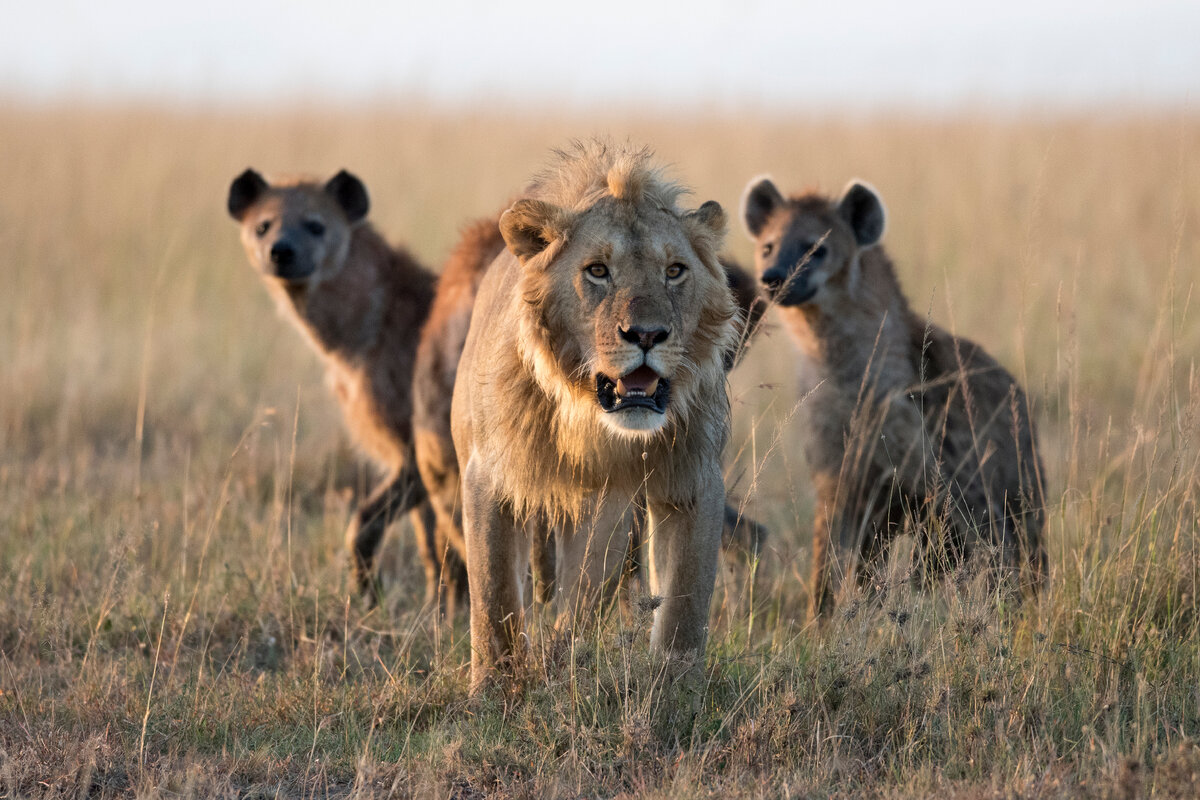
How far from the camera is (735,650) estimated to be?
4.75 m

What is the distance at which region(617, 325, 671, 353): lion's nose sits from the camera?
3.54 meters

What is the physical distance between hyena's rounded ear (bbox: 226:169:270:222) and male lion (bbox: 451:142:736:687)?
3508 mm

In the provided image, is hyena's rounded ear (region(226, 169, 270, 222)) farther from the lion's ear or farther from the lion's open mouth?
the lion's open mouth

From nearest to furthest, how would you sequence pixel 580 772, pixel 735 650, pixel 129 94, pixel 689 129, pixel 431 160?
pixel 580 772
pixel 735 650
pixel 431 160
pixel 689 129
pixel 129 94

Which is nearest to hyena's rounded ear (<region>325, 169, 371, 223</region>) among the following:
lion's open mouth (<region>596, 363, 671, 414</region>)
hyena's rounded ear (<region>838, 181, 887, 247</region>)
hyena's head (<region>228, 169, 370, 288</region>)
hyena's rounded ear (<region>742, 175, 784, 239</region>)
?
hyena's head (<region>228, 169, 370, 288</region>)

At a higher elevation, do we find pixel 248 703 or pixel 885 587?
pixel 885 587

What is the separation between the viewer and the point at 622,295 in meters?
3.62

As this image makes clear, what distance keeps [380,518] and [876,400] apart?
2.47 m

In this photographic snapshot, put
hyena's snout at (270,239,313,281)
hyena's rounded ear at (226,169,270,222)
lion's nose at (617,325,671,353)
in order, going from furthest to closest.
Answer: hyena's rounded ear at (226,169,270,222), hyena's snout at (270,239,313,281), lion's nose at (617,325,671,353)

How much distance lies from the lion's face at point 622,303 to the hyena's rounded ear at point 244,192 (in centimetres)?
409

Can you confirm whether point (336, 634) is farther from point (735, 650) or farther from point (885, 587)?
point (885, 587)

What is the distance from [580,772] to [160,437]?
4.88 meters

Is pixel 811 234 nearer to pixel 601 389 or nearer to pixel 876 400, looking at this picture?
pixel 876 400

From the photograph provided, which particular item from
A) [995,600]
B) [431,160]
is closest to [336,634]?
[995,600]
